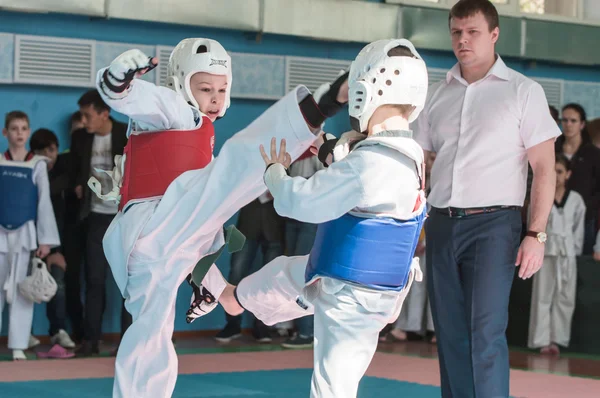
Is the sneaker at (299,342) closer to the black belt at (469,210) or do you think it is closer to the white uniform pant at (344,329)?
the black belt at (469,210)

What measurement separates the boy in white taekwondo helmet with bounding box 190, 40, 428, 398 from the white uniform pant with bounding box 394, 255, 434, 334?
5.62m

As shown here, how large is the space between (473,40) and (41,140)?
496 cm

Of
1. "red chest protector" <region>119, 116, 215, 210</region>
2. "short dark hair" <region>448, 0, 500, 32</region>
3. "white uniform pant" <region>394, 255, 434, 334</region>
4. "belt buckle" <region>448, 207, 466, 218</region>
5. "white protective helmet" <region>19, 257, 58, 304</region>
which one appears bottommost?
"white uniform pant" <region>394, 255, 434, 334</region>

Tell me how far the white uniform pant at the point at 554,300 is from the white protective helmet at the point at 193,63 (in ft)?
17.0

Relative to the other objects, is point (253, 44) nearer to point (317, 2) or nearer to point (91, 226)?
point (317, 2)

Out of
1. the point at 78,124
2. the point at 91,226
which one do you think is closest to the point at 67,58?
the point at 78,124

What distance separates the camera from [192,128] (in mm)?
4184

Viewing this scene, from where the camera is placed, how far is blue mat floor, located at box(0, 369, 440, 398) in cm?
589

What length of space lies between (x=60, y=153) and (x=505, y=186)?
5130mm

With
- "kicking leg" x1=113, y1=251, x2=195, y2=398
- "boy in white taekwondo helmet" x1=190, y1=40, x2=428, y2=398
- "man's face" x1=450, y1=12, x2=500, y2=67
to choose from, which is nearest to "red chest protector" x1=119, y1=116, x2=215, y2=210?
"kicking leg" x1=113, y1=251, x2=195, y2=398

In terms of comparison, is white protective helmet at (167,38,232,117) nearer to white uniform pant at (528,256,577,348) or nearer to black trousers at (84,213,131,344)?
black trousers at (84,213,131,344)

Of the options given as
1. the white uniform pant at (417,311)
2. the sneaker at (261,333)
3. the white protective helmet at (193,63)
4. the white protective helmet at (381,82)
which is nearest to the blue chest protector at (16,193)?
the sneaker at (261,333)

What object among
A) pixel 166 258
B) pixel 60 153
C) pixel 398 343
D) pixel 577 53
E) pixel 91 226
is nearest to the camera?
pixel 166 258

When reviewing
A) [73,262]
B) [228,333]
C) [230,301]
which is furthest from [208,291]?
[228,333]
